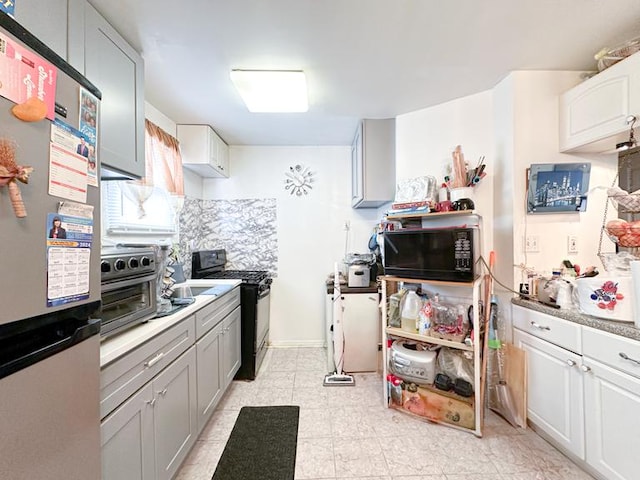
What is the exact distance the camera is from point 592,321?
1.48m

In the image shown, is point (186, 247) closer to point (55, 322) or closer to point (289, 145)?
point (289, 145)

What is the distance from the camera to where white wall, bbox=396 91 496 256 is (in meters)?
2.25

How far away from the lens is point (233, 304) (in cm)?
249

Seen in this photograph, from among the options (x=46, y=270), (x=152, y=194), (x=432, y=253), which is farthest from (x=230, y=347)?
(x=46, y=270)

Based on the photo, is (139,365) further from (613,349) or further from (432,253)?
(613,349)

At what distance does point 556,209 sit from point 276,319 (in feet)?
9.57

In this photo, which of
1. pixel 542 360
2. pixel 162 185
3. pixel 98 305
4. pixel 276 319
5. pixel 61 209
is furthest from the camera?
pixel 276 319

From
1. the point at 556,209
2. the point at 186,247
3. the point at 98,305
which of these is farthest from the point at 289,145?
the point at 98,305

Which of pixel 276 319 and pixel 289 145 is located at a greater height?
pixel 289 145

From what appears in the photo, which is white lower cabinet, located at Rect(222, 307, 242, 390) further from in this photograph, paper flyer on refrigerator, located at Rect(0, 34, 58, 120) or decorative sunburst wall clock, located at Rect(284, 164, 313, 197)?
paper flyer on refrigerator, located at Rect(0, 34, 58, 120)

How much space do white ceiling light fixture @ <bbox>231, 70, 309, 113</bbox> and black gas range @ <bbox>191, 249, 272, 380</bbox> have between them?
1.59 meters

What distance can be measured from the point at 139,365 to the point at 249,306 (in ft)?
4.90

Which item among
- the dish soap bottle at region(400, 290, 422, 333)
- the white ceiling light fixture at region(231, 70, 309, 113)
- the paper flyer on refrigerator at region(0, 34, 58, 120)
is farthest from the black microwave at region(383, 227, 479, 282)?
the paper flyer on refrigerator at region(0, 34, 58, 120)

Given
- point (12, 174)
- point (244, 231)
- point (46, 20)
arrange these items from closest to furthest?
1. point (12, 174)
2. point (46, 20)
3. point (244, 231)
